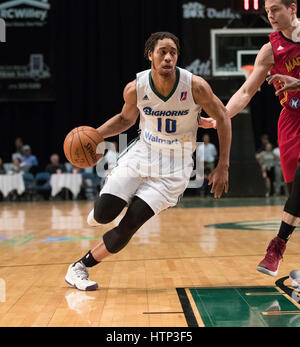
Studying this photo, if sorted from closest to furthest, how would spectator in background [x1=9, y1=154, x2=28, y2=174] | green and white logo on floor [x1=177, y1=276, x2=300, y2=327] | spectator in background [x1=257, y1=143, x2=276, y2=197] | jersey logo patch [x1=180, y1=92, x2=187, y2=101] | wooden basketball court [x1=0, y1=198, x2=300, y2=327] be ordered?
green and white logo on floor [x1=177, y1=276, x2=300, y2=327] < wooden basketball court [x1=0, y1=198, x2=300, y2=327] < jersey logo patch [x1=180, y1=92, x2=187, y2=101] < spectator in background [x1=9, y1=154, x2=28, y2=174] < spectator in background [x1=257, y1=143, x2=276, y2=197]

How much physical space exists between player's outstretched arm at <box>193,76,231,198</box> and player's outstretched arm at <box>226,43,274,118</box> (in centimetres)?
12

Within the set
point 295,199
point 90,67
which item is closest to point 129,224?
point 295,199

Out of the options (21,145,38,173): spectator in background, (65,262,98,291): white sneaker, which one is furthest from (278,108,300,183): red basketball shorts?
(21,145,38,173): spectator in background

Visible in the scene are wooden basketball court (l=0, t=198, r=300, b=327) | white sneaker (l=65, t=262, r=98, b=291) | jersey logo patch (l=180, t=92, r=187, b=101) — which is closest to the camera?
wooden basketball court (l=0, t=198, r=300, b=327)

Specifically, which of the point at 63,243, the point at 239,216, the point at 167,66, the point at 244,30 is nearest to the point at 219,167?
the point at 167,66

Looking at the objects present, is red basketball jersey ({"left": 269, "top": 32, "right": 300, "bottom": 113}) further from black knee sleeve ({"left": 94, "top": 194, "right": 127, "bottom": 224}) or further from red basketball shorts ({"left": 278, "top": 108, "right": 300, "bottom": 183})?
black knee sleeve ({"left": 94, "top": 194, "right": 127, "bottom": 224})

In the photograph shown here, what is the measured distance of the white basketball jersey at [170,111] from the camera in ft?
12.4

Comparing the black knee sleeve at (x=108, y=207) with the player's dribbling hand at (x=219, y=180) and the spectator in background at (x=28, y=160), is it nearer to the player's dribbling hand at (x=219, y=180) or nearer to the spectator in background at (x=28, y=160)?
the player's dribbling hand at (x=219, y=180)

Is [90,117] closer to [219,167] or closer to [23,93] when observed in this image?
[23,93]

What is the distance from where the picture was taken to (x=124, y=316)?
3119mm

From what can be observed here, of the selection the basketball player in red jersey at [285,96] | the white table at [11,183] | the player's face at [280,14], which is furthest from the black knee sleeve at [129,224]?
the white table at [11,183]

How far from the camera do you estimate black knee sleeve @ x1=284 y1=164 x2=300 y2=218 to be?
3.70 meters

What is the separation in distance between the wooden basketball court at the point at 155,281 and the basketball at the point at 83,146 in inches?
38.3

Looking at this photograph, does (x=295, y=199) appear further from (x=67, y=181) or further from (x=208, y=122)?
(x=67, y=181)
